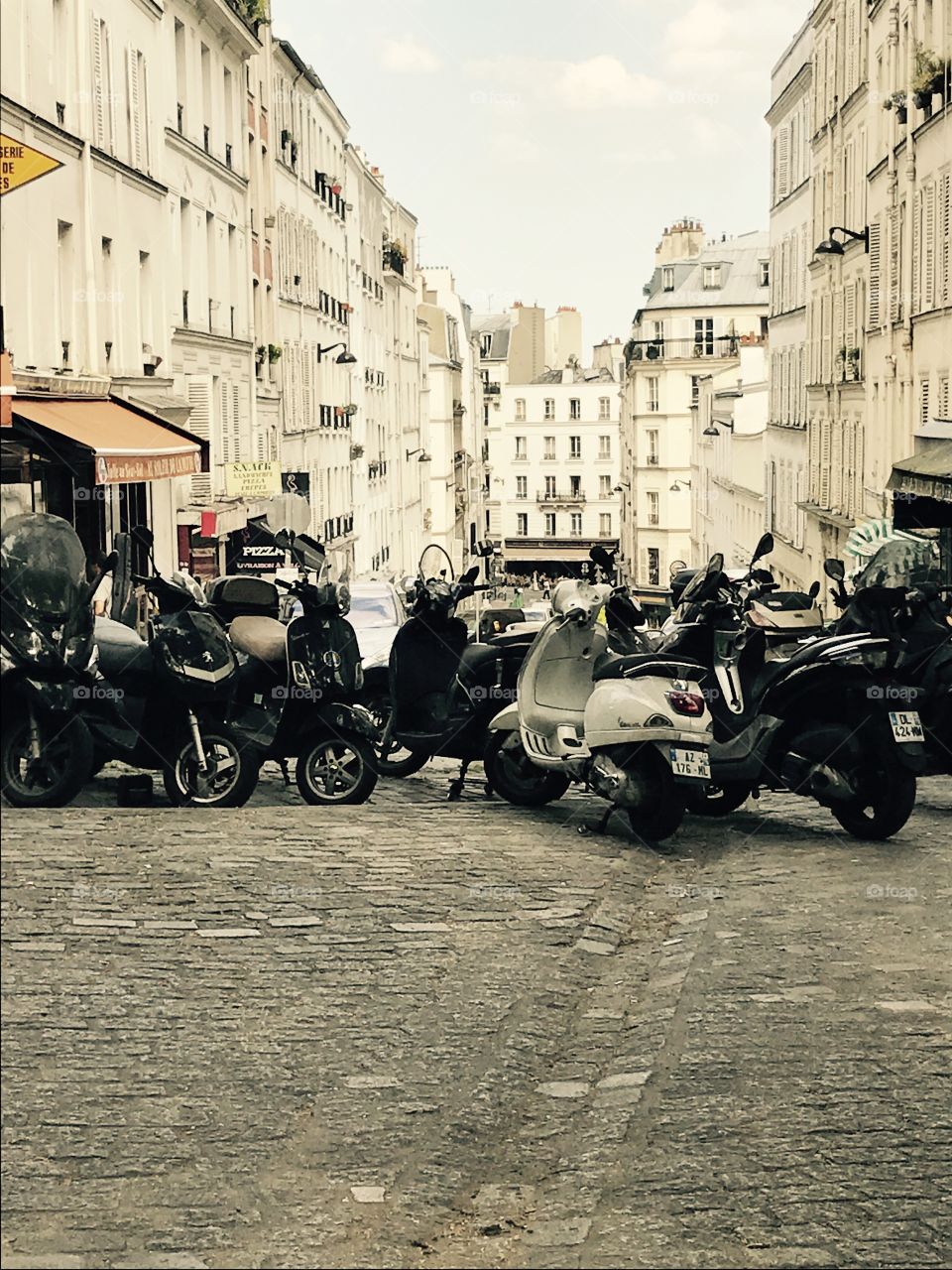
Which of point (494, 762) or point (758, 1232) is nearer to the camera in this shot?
point (758, 1232)

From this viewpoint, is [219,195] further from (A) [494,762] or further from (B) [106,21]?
(A) [494,762]

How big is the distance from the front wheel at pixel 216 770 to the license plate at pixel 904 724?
3784mm

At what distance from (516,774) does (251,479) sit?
2522cm

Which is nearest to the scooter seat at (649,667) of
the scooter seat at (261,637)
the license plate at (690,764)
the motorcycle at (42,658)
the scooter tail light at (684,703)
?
the scooter tail light at (684,703)

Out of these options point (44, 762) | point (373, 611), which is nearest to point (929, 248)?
point (373, 611)

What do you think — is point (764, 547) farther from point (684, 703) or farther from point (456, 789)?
point (456, 789)

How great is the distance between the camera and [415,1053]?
20.5 feet

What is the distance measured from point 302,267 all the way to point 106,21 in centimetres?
3349

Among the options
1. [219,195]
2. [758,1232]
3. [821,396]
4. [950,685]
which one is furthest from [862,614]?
[821,396]

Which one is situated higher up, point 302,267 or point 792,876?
point 302,267

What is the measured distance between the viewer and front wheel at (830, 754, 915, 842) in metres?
11.2

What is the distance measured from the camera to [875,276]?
38.4 meters

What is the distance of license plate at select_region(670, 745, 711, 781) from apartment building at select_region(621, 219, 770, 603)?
7933 cm

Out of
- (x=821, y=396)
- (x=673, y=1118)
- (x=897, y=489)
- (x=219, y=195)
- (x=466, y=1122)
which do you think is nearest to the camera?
(x=466, y=1122)
